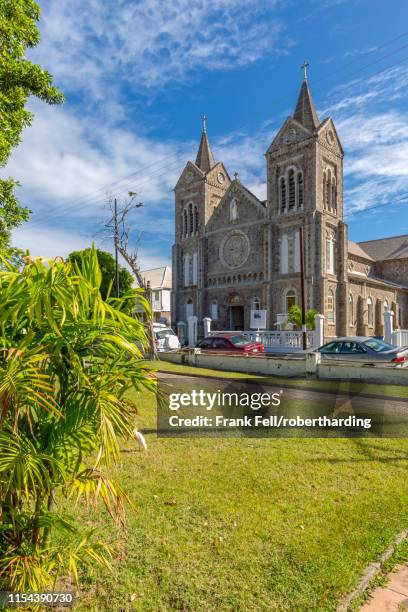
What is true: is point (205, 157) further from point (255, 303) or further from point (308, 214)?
point (255, 303)

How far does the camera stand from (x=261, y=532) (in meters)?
3.26

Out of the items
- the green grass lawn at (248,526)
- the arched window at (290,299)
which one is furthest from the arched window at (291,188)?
the green grass lawn at (248,526)

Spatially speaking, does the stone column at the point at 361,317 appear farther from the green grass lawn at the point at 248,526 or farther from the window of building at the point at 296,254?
the green grass lawn at the point at 248,526

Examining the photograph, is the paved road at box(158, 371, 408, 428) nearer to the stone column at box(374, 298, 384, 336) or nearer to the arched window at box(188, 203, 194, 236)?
the stone column at box(374, 298, 384, 336)

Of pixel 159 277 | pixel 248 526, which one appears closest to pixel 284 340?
pixel 248 526

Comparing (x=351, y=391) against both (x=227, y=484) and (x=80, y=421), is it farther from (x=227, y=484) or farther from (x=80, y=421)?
(x=80, y=421)

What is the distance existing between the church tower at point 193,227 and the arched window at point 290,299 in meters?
9.66

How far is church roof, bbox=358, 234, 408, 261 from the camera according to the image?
4335 centimetres

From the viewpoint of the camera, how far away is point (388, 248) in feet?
148

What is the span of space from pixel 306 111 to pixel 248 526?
3643 cm

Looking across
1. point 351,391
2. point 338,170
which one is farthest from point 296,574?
point 338,170

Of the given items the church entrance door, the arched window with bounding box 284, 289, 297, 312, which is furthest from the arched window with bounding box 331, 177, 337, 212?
the church entrance door

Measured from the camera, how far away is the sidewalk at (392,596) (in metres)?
2.41

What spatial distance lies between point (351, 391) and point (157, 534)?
777cm
